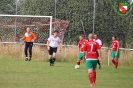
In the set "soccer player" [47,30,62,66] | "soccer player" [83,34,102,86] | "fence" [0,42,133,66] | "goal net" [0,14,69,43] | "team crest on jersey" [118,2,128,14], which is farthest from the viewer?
"team crest on jersey" [118,2,128,14]

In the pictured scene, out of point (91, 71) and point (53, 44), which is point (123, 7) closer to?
point (53, 44)

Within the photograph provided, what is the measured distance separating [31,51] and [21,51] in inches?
114

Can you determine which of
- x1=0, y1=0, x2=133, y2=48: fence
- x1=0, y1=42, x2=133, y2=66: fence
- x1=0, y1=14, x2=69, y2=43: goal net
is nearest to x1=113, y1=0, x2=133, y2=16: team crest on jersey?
x1=0, y1=0, x2=133, y2=48: fence

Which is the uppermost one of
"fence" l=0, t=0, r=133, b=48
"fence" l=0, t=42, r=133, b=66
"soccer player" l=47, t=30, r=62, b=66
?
"fence" l=0, t=0, r=133, b=48

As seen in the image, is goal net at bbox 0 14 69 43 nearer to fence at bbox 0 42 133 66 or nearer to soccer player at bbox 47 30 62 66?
fence at bbox 0 42 133 66

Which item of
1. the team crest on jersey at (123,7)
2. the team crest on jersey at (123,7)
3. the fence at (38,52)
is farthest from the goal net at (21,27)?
the team crest on jersey at (123,7)

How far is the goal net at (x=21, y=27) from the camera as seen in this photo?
1537 inches

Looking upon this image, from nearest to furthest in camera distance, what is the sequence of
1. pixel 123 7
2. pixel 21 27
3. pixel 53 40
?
pixel 53 40, pixel 21 27, pixel 123 7

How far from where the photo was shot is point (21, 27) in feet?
131

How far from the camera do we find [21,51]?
37.9 m

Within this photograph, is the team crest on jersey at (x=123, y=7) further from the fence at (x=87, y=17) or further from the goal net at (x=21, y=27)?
the goal net at (x=21, y=27)

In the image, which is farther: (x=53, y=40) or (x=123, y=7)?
(x=123, y=7)

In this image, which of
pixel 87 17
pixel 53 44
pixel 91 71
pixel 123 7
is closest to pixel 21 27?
pixel 87 17

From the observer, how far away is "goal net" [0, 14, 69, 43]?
39.0 metres
